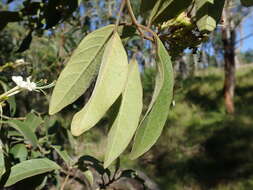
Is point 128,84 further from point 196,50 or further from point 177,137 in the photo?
point 177,137

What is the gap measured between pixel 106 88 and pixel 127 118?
4 cm

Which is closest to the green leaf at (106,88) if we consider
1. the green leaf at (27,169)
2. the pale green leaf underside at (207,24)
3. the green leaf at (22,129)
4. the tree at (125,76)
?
the tree at (125,76)

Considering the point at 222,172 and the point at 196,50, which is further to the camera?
the point at 222,172

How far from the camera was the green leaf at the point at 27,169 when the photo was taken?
632 mm

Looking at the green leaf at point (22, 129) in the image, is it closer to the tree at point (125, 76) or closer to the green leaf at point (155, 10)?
the tree at point (125, 76)

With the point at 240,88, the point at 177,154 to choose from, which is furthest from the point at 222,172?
the point at 240,88

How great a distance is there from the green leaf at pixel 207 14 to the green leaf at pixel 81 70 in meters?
0.11

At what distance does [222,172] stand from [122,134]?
3009 millimetres

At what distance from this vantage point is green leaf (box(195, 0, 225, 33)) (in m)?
0.43

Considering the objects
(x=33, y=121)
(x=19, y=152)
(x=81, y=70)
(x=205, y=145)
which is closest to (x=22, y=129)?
(x=19, y=152)

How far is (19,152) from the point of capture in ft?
2.96

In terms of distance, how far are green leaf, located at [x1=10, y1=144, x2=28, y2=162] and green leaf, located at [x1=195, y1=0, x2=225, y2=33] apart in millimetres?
601

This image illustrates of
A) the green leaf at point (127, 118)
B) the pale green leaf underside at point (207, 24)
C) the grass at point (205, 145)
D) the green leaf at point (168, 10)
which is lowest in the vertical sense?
the grass at point (205, 145)

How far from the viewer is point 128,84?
40cm
